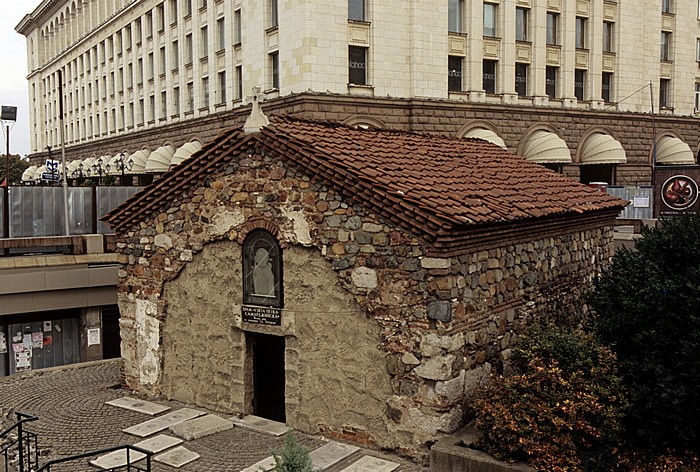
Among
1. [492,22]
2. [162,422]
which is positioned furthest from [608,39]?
[162,422]

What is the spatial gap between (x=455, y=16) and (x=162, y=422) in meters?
25.4

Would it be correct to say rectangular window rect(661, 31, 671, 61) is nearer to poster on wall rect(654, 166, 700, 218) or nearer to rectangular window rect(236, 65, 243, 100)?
rectangular window rect(236, 65, 243, 100)

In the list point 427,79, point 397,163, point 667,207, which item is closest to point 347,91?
point 427,79

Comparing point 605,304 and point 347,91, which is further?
point 347,91

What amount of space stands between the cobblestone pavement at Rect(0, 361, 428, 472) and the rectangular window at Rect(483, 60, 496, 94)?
76.5ft

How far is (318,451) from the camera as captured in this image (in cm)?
980

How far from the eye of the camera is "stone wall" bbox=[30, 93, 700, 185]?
28.4 meters

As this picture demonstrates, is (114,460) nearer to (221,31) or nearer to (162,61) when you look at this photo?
(221,31)

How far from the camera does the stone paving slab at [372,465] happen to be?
9.20 m

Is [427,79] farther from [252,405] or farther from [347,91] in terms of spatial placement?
[252,405]

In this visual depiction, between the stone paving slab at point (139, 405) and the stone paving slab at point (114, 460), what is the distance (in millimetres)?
1756

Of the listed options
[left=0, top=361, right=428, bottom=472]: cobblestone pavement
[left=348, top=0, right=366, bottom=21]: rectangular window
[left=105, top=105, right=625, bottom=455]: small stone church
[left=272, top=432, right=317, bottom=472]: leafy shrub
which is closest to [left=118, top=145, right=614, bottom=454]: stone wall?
[left=105, top=105, right=625, bottom=455]: small stone church

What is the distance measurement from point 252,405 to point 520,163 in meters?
7.70

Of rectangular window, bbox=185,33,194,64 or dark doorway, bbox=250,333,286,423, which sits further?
rectangular window, bbox=185,33,194,64
